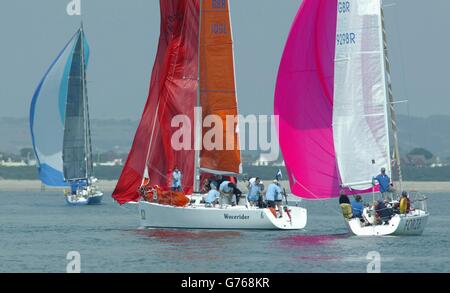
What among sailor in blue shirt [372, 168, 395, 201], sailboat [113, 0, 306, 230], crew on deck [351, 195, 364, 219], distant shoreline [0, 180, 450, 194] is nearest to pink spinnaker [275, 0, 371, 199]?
sailboat [113, 0, 306, 230]

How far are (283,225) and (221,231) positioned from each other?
259 centimetres

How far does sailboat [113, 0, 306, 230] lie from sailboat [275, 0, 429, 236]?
189cm

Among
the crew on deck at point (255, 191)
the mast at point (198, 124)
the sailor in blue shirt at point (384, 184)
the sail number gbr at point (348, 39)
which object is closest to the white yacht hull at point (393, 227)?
the sailor in blue shirt at point (384, 184)

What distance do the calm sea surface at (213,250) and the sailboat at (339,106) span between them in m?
1.75

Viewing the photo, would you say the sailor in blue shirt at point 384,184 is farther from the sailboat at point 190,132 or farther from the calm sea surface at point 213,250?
the sailboat at point 190,132

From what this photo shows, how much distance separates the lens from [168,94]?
2073 inches

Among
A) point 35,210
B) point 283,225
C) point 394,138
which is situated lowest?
point 35,210

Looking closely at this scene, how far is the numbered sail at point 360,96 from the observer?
47344 millimetres

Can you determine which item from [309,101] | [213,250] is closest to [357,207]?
[213,250]

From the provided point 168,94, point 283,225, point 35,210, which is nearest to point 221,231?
point 283,225
